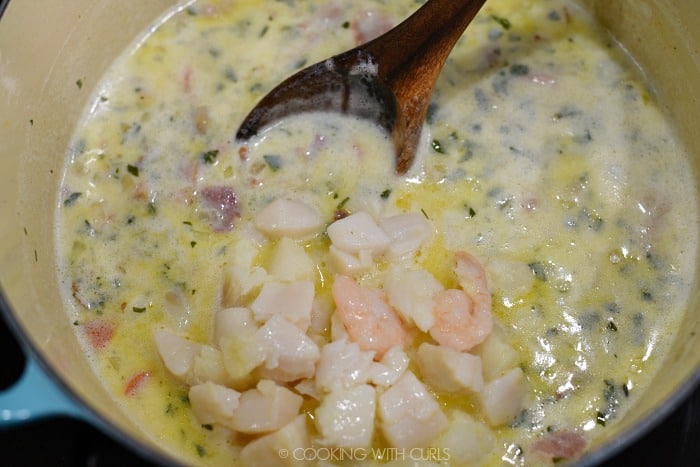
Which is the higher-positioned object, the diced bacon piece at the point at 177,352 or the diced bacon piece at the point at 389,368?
the diced bacon piece at the point at 389,368

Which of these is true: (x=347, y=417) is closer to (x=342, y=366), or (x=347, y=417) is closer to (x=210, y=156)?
(x=342, y=366)

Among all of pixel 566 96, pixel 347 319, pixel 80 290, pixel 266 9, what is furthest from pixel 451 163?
pixel 80 290

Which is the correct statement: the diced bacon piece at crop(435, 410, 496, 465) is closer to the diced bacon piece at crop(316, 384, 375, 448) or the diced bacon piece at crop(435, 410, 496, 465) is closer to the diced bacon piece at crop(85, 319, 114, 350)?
the diced bacon piece at crop(316, 384, 375, 448)

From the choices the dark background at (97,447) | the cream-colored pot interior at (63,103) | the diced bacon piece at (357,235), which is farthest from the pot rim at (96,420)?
the diced bacon piece at (357,235)

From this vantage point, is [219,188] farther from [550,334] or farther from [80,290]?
[550,334]

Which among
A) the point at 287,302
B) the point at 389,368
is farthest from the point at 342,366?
the point at 287,302

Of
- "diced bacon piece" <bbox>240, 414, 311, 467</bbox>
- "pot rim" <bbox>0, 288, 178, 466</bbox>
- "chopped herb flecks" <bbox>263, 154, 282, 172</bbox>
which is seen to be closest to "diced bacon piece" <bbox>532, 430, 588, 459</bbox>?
"diced bacon piece" <bbox>240, 414, 311, 467</bbox>

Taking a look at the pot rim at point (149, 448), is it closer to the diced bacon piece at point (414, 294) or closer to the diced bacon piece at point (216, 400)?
the diced bacon piece at point (216, 400)
